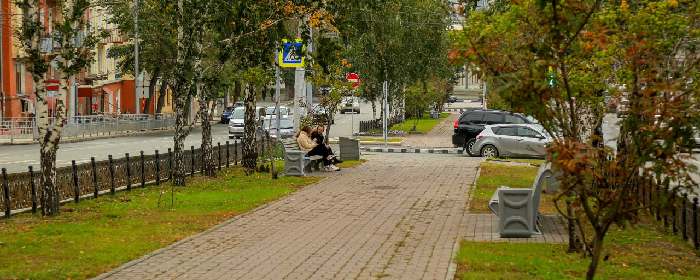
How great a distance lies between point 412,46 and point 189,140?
12811 mm

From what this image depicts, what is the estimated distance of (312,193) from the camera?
1923cm

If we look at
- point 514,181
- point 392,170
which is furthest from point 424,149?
point 514,181

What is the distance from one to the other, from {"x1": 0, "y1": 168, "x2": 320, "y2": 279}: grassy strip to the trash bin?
888 cm

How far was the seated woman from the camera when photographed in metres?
25.0

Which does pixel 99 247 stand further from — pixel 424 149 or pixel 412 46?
pixel 412 46

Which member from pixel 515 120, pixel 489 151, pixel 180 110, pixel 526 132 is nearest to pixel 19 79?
pixel 515 120

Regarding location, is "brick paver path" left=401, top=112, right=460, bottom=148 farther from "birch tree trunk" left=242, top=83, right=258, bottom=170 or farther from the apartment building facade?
"birch tree trunk" left=242, top=83, right=258, bottom=170

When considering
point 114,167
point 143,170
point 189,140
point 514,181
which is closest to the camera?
point 114,167

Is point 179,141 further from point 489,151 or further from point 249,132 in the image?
point 489,151

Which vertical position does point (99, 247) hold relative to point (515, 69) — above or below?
below

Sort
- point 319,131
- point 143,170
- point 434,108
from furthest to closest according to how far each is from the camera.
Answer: point 434,108 < point 319,131 < point 143,170

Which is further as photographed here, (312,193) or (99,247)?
(312,193)

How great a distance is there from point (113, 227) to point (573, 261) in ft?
21.0

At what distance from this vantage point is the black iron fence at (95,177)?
1530 cm
